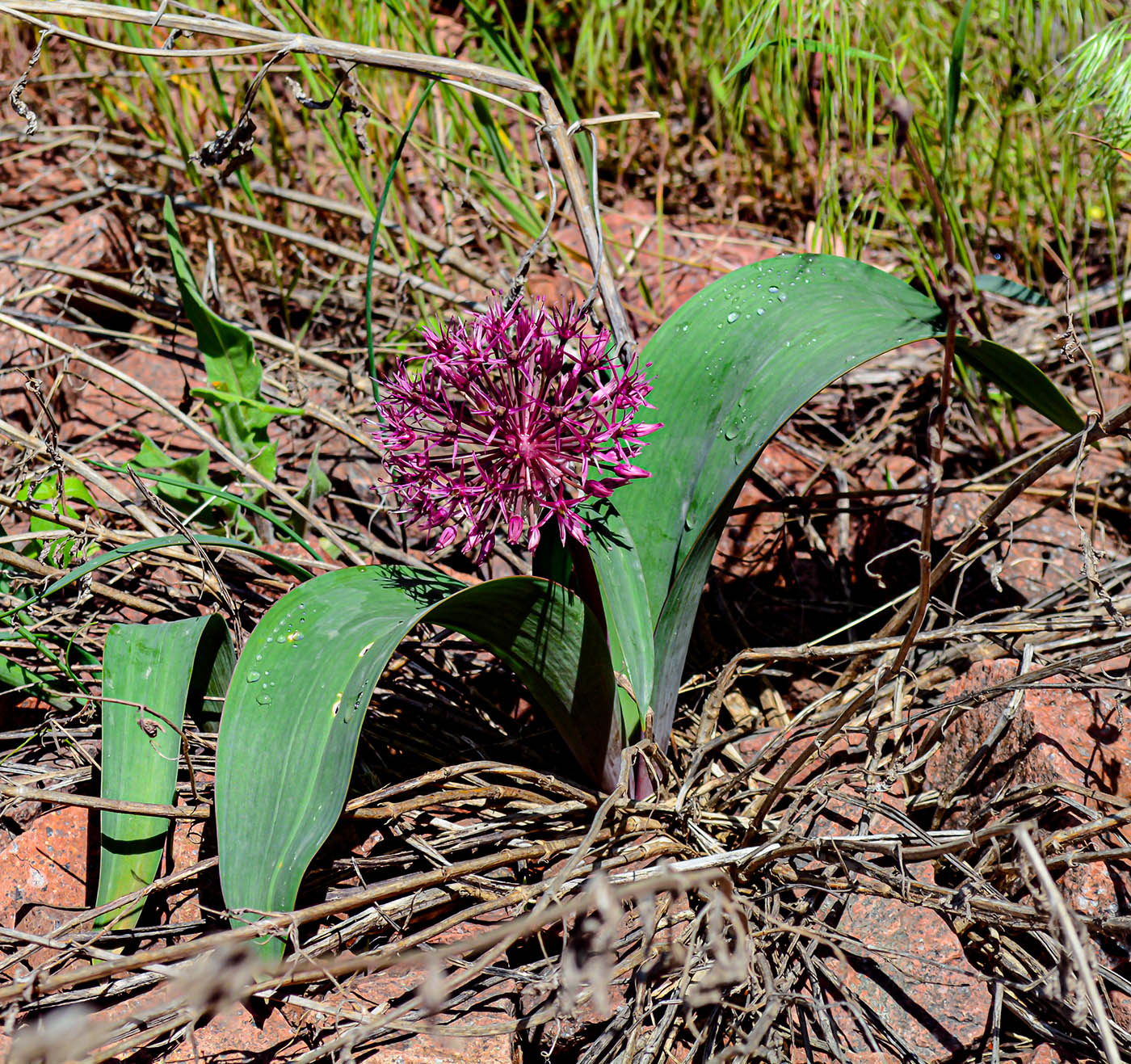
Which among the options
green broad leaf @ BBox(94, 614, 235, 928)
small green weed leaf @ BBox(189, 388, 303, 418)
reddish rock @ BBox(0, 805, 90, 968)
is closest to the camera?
green broad leaf @ BBox(94, 614, 235, 928)

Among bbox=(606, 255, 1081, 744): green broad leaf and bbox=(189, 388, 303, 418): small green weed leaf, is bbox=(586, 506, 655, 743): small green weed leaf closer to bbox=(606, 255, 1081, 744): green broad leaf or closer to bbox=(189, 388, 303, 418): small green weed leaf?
bbox=(606, 255, 1081, 744): green broad leaf

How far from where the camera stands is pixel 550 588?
3.92 ft

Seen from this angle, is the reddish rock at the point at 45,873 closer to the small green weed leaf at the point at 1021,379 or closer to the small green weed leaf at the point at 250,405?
the small green weed leaf at the point at 250,405

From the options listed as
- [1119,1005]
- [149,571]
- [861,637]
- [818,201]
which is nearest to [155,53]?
[149,571]

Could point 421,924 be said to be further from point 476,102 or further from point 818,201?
point 818,201

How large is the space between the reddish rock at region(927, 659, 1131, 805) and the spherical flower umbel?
68 centimetres

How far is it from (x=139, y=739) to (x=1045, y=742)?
134 cm

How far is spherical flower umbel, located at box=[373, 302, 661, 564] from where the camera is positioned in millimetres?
1188

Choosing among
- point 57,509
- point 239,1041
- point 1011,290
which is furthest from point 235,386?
point 1011,290

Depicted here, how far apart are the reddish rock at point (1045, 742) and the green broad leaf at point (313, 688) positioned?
67 centimetres

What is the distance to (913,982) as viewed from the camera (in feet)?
4.19

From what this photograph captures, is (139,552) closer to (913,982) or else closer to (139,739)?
(139,739)

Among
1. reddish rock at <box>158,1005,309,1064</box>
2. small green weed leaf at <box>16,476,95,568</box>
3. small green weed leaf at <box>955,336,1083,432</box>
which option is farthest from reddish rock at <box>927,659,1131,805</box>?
small green weed leaf at <box>16,476,95,568</box>

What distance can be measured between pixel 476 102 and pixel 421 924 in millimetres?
1818
